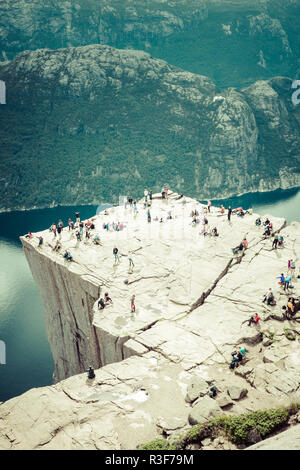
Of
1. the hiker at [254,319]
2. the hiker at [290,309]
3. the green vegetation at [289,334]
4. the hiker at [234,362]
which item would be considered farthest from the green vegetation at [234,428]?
the hiker at [290,309]

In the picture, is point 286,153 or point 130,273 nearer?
point 130,273

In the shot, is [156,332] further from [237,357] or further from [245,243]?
[245,243]

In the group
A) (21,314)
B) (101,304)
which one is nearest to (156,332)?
(101,304)

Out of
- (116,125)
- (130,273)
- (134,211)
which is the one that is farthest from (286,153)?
(130,273)

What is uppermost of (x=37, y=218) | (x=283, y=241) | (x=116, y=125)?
(x=116, y=125)
